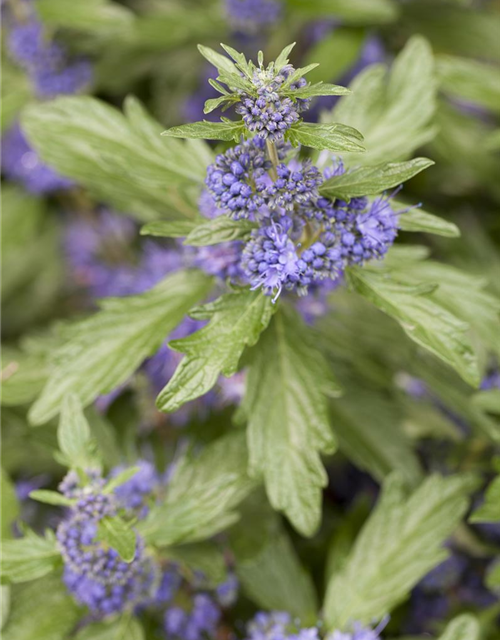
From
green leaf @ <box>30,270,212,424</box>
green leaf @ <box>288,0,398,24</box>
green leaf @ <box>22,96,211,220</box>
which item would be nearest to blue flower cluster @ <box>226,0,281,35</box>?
green leaf @ <box>288,0,398,24</box>

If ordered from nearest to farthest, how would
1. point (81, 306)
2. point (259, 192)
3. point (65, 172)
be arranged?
point (259, 192) → point (65, 172) → point (81, 306)

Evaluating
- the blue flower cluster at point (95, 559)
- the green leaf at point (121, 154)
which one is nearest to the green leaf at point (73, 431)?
the blue flower cluster at point (95, 559)

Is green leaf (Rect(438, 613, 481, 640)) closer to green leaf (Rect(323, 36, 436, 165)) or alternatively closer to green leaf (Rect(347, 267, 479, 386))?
green leaf (Rect(347, 267, 479, 386))

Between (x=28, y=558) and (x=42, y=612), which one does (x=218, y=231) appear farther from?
(x=42, y=612)

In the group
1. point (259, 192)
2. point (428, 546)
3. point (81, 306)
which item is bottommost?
point (81, 306)

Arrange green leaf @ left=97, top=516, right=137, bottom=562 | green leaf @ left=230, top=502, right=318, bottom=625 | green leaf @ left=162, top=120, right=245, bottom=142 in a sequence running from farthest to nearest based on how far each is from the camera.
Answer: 1. green leaf @ left=230, top=502, right=318, bottom=625
2. green leaf @ left=97, top=516, right=137, bottom=562
3. green leaf @ left=162, top=120, right=245, bottom=142

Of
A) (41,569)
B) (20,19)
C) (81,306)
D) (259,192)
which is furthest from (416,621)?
(20,19)

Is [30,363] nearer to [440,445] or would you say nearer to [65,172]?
[65,172]
